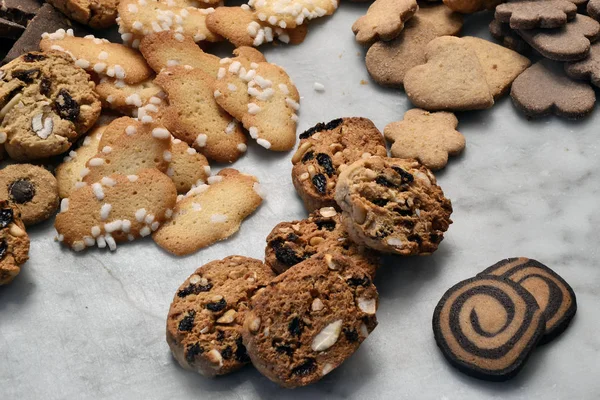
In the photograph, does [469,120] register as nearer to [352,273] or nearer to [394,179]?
[394,179]

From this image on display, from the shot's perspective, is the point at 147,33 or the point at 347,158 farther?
the point at 147,33

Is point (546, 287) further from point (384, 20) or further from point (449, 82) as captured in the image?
point (384, 20)

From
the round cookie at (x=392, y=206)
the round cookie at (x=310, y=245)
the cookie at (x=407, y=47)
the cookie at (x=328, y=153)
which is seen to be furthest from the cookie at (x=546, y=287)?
the cookie at (x=407, y=47)

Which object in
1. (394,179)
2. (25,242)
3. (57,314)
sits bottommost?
Result: (57,314)

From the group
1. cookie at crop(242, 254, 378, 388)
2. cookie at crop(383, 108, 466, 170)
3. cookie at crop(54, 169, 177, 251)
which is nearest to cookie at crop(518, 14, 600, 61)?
cookie at crop(383, 108, 466, 170)

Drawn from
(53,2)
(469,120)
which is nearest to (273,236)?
(469,120)

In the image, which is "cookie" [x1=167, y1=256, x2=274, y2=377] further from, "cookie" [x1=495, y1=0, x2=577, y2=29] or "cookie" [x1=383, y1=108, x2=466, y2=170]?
"cookie" [x1=495, y1=0, x2=577, y2=29]

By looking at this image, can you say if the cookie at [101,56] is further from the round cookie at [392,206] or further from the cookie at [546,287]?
the cookie at [546,287]
